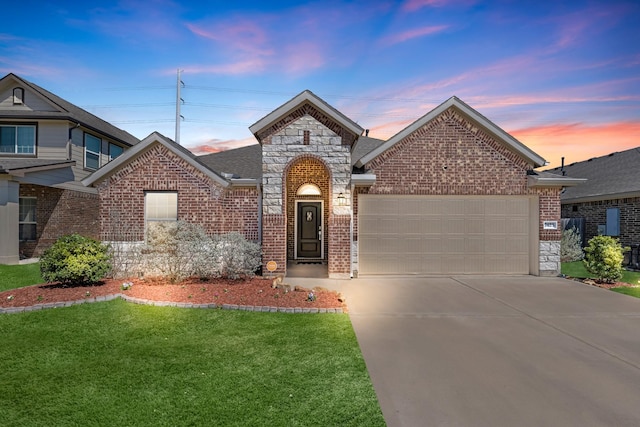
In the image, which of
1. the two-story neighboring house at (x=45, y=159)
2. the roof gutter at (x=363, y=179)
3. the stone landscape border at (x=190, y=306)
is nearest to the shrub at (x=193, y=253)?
the stone landscape border at (x=190, y=306)

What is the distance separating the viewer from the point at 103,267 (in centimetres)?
894

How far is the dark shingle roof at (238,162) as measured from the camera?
15.3m

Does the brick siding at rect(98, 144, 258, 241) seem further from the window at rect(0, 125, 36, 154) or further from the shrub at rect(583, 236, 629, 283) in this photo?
the shrub at rect(583, 236, 629, 283)

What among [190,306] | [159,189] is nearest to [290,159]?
[159,189]

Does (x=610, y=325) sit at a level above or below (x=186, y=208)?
below

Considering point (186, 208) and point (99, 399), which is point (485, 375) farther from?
point (186, 208)

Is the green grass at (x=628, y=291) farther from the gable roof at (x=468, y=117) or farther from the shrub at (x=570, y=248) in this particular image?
the shrub at (x=570, y=248)

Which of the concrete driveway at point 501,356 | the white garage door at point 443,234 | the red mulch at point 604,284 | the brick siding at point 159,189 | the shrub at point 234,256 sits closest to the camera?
the concrete driveway at point 501,356

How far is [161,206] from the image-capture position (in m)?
11.3

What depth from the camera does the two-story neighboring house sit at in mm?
15570

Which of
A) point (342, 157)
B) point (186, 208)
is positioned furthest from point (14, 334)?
point (342, 157)

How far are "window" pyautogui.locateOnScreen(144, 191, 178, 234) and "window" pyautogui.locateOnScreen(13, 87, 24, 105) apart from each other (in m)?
12.0

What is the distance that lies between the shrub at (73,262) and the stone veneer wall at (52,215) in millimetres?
7092

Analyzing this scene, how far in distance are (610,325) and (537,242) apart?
539 centimetres
